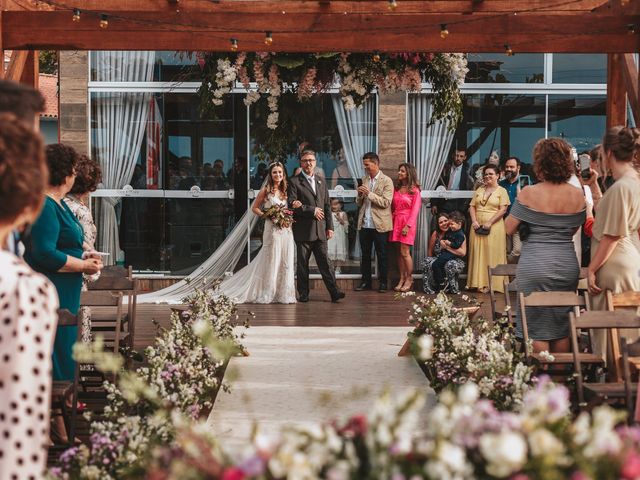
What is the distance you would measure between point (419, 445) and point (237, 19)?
306 inches

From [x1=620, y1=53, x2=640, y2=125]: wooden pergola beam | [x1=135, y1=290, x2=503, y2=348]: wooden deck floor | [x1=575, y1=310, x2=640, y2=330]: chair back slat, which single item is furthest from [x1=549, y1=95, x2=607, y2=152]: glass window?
[x1=575, y1=310, x2=640, y2=330]: chair back slat

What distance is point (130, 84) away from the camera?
1534 centimetres

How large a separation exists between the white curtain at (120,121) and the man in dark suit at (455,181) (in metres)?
4.18

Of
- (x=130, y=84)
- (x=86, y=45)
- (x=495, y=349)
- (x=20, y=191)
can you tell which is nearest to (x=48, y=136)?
(x=130, y=84)

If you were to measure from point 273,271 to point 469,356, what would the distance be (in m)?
6.97

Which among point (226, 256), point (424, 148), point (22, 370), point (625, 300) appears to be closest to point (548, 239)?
point (625, 300)

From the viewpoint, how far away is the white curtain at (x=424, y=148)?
50.8ft

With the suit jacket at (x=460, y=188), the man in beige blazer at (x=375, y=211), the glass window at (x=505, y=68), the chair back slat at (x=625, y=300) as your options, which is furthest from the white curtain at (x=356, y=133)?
the chair back slat at (x=625, y=300)

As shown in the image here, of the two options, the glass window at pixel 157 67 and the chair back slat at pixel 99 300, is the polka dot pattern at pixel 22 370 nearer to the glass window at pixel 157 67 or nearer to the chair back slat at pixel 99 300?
the chair back slat at pixel 99 300

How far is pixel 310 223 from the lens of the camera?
1366 cm

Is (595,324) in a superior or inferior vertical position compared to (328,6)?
inferior

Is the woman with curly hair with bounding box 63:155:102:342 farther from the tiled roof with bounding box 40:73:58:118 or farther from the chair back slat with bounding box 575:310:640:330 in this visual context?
the tiled roof with bounding box 40:73:58:118

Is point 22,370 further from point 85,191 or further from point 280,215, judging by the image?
point 280,215

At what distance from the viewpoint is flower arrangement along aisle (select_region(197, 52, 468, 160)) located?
10.3m
